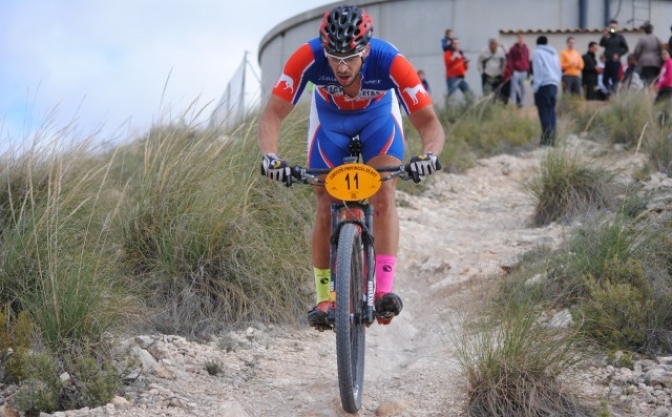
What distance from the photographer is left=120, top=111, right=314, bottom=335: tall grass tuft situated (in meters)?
5.94

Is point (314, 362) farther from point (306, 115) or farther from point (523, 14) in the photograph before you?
point (523, 14)

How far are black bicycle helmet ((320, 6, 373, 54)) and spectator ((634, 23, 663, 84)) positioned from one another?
1083 centimetres

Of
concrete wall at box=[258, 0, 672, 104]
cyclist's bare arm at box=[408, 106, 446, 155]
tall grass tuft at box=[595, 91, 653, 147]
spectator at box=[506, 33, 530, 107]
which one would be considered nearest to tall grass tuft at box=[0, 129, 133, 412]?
cyclist's bare arm at box=[408, 106, 446, 155]

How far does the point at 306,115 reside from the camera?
27.5 ft

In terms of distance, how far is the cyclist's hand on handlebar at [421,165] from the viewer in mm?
4500

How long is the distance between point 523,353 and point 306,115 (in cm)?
437

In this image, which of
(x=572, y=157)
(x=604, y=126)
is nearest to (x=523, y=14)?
(x=604, y=126)

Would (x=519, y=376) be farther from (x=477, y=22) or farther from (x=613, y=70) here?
(x=477, y=22)

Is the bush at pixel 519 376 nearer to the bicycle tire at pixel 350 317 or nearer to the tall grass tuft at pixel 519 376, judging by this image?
the tall grass tuft at pixel 519 376

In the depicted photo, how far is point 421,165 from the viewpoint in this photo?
4.51 metres

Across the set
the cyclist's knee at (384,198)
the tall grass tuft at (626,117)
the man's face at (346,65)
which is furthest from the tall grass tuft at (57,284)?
the tall grass tuft at (626,117)

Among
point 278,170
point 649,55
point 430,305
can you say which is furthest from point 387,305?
point 649,55

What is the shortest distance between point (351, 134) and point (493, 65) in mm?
10692

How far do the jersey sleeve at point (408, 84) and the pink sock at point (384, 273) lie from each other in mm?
809
